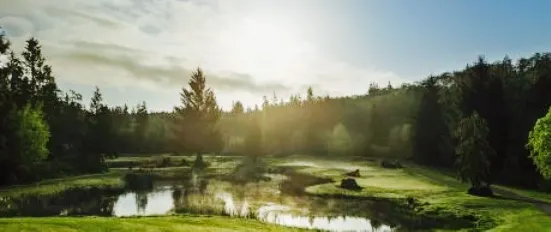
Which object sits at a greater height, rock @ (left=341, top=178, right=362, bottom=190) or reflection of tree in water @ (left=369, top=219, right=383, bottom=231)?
rock @ (left=341, top=178, right=362, bottom=190)

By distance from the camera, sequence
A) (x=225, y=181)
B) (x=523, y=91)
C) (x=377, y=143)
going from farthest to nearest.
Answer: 1. (x=377, y=143)
2. (x=523, y=91)
3. (x=225, y=181)

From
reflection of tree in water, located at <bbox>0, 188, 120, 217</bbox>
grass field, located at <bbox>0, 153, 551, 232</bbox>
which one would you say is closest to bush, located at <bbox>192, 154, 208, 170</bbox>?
grass field, located at <bbox>0, 153, 551, 232</bbox>

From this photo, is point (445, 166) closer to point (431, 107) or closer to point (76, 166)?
point (431, 107)

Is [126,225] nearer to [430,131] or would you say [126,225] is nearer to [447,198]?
[447,198]

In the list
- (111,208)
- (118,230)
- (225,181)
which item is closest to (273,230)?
(118,230)

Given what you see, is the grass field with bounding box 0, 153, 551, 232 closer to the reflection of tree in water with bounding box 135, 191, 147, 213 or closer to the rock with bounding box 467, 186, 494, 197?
the rock with bounding box 467, 186, 494, 197

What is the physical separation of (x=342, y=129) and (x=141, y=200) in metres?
101

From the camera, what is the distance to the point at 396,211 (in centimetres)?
4656

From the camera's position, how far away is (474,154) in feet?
171

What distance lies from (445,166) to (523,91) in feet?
70.3

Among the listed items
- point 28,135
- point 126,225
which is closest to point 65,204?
point 28,135

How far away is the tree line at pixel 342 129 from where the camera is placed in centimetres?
6069

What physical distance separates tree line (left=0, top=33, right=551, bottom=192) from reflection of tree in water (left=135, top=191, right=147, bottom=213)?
15.5 m

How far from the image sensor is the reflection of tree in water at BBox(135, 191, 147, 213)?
4759 centimetres
